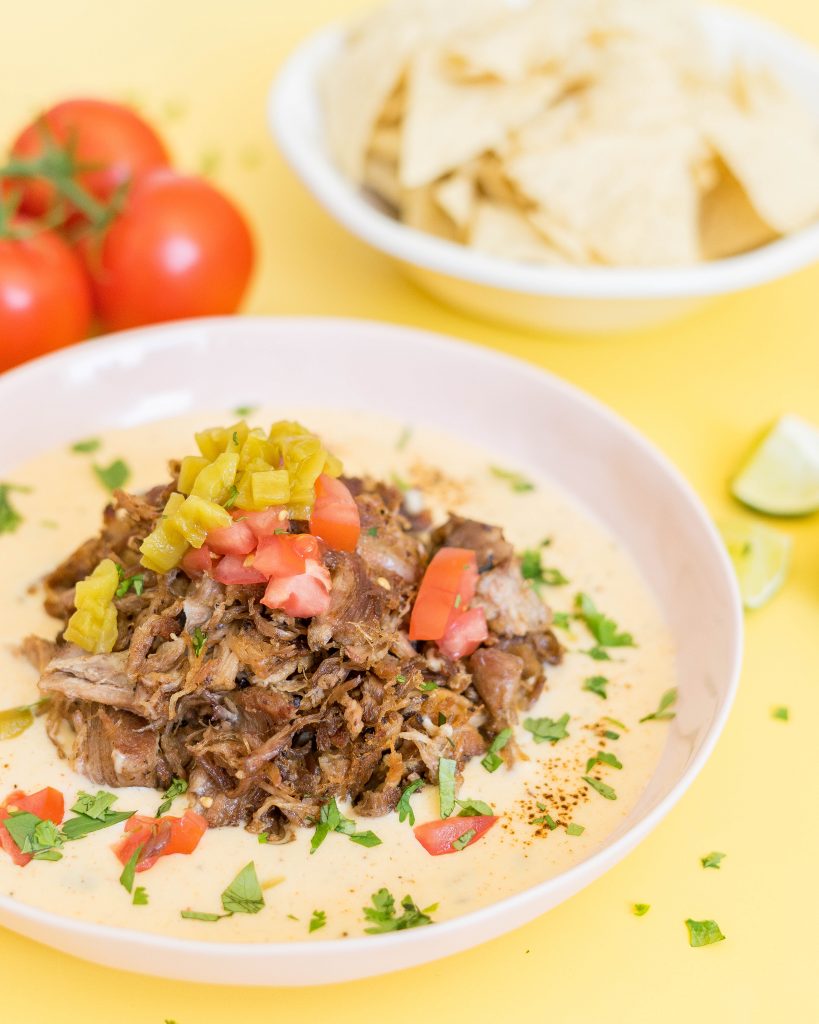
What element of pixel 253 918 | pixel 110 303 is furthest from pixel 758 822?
pixel 110 303

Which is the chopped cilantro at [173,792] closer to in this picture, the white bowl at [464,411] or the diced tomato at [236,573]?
the diced tomato at [236,573]

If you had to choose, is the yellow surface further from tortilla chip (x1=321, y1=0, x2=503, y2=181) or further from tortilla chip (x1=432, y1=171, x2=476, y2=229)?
tortilla chip (x1=321, y1=0, x2=503, y2=181)

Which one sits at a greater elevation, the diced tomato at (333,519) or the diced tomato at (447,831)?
the diced tomato at (333,519)

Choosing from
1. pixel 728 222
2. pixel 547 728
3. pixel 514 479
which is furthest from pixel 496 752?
pixel 728 222

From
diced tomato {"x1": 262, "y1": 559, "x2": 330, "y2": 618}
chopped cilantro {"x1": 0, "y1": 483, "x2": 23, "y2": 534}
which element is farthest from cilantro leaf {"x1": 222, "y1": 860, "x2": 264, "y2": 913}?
chopped cilantro {"x1": 0, "y1": 483, "x2": 23, "y2": 534}

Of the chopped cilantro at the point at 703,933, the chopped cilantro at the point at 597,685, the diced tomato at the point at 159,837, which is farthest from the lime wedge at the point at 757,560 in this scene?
the diced tomato at the point at 159,837

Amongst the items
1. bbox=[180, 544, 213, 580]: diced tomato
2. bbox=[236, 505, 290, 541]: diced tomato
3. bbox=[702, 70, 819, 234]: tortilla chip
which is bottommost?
bbox=[180, 544, 213, 580]: diced tomato

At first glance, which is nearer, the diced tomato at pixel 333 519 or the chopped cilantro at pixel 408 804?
the chopped cilantro at pixel 408 804
